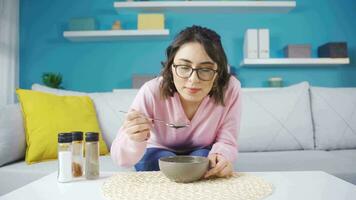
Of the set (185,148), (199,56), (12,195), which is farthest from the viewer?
(185,148)

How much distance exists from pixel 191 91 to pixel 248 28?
6.85 ft

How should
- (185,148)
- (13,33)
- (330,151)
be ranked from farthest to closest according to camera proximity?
(13,33) < (330,151) < (185,148)

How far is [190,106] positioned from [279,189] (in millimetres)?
534

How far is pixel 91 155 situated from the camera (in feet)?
2.79

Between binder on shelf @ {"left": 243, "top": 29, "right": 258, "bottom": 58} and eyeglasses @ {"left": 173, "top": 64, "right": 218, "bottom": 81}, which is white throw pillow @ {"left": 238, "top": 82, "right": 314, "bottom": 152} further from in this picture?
eyeglasses @ {"left": 173, "top": 64, "right": 218, "bottom": 81}

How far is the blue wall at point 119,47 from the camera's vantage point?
2.86 meters

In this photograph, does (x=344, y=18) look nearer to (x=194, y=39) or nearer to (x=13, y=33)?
(x=194, y=39)

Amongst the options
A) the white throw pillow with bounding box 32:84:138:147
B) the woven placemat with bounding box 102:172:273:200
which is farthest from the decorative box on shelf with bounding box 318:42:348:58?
the woven placemat with bounding box 102:172:273:200

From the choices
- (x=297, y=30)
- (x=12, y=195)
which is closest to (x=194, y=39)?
(x=12, y=195)

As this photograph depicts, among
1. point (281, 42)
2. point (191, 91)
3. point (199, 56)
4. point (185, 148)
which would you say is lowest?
point (185, 148)

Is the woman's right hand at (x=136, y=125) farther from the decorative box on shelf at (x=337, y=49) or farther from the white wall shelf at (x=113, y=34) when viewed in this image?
the decorative box on shelf at (x=337, y=49)

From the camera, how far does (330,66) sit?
2.87 m

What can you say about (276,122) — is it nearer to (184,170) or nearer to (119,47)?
(184,170)

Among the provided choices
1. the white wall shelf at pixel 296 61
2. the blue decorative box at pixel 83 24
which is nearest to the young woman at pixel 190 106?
the white wall shelf at pixel 296 61
